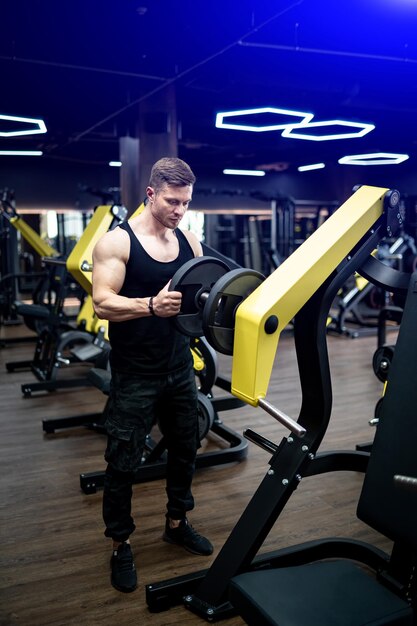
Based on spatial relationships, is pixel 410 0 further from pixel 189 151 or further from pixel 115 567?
pixel 189 151

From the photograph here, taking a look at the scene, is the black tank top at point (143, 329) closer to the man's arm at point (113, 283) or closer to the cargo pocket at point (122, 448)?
the man's arm at point (113, 283)

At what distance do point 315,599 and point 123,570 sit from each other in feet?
2.80

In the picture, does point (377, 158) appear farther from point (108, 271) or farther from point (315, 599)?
point (315, 599)

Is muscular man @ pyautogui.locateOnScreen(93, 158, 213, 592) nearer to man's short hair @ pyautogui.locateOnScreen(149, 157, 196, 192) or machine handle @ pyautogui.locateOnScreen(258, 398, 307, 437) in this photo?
man's short hair @ pyautogui.locateOnScreen(149, 157, 196, 192)

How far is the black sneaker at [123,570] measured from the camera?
6.55 feet

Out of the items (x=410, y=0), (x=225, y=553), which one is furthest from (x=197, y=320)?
(x=410, y=0)

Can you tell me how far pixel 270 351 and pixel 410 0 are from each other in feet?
13.2

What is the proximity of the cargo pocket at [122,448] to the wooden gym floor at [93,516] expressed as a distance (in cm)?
44

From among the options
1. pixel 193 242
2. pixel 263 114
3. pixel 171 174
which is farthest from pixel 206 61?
pixel 171 174

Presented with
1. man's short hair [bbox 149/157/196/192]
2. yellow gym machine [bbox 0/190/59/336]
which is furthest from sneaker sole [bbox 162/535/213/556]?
yellow gym machine [bbox 0/190/59/336]

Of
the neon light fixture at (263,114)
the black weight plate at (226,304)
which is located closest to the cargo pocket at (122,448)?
the black weight plate at (226,304)

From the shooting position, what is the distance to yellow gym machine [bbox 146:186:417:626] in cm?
139

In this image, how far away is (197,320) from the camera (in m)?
1.65

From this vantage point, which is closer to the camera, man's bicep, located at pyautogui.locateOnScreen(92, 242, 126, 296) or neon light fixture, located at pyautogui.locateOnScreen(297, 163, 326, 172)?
man's bicep, located at pyautogui.locateOnScreen(92, 242, 126, 296)
